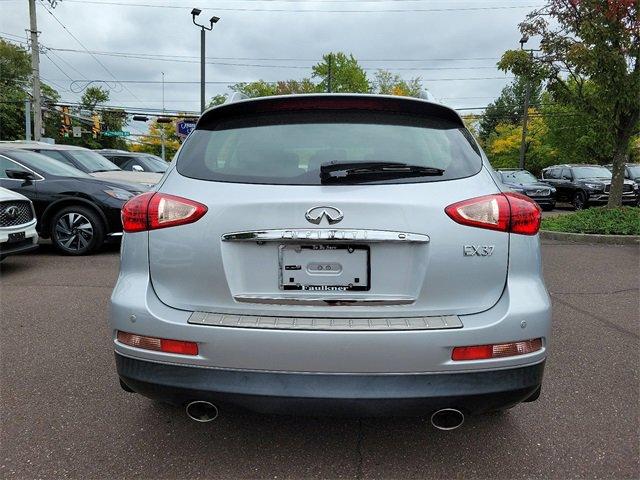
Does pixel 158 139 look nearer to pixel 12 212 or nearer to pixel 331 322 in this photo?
pixel 12 212

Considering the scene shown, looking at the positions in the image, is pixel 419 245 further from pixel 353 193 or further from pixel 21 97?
pixel 21 97

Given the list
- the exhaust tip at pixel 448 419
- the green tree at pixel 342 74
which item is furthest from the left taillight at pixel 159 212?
the green tree at pixel 342 74

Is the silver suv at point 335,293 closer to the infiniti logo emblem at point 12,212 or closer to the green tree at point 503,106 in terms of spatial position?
the infiniti logo emblem at point 12,212

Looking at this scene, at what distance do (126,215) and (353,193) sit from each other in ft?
3.30

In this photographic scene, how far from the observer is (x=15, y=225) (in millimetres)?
6305

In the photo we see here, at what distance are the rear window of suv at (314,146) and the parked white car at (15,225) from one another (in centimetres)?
481

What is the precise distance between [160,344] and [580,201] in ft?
63.8

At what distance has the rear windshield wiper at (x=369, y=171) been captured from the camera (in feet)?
7.04

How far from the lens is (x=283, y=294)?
207cm

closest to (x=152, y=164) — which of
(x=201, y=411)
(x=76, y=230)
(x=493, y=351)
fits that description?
(x=76, y=230)

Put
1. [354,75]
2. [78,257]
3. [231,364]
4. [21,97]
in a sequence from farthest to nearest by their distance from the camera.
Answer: [354,75]
[21,97]
[78,257]
[231,364]

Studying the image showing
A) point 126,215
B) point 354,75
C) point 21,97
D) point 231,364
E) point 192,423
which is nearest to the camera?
point 231,364

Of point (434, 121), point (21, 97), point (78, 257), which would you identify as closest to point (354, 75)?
point (21, 97)

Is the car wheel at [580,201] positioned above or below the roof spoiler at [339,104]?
below
